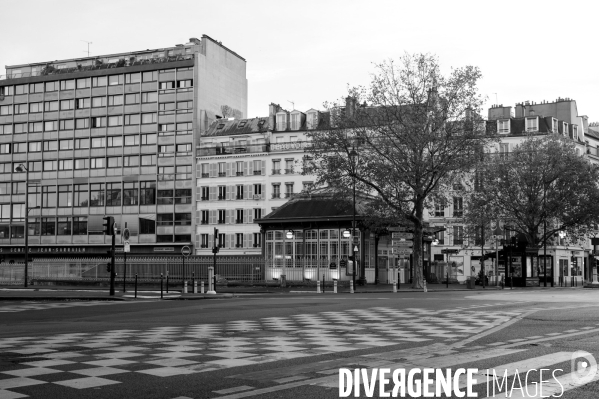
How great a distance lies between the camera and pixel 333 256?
188ft

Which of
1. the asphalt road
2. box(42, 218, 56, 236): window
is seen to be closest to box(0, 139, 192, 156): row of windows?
box(42, 218, 56, 236): window

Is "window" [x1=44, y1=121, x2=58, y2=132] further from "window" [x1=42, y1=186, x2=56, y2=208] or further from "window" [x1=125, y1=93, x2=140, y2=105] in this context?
"window" [x1=125, y1=93, x2=140, y2=105]

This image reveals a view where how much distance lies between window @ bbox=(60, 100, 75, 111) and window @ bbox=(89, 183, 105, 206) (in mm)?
10503

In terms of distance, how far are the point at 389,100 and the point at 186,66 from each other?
42.0 metres

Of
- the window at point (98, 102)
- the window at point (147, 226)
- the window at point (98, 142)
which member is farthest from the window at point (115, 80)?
the window at point (147, 226)

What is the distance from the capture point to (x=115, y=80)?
92812 millimetres

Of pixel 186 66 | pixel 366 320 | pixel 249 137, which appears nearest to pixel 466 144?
pixel 366 320

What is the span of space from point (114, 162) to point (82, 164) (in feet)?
14.4

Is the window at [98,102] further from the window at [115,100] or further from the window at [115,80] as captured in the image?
the window at [115,80]

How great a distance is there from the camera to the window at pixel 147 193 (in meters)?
90.6

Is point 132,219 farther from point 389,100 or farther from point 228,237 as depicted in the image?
point 389,100

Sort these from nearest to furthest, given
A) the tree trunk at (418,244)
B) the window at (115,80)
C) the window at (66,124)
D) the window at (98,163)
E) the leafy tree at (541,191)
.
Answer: the tree trunk at (418,244), the leafy tree at (541,191), the window at (115,80), the window at (98,163), the window at (66,124)

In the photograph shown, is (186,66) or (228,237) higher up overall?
(186,66)

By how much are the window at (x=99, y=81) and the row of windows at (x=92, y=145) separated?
671cm
